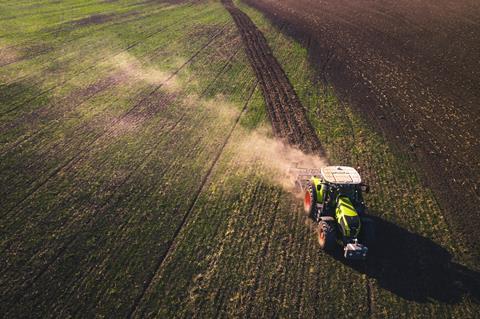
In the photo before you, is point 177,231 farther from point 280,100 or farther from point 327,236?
point 280,100

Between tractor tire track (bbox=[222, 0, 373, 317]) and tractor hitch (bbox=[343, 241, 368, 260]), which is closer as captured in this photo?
tractor hitch (bbox=[343, 241, 368, 260])

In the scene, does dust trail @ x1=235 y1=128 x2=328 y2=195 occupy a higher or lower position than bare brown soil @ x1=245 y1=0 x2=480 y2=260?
lower

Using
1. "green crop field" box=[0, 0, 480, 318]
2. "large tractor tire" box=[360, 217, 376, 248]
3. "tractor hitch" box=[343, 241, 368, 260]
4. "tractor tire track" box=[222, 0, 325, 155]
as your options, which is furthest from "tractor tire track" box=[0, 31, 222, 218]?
"large tractor tire" box=[360, 217, 376, 248]

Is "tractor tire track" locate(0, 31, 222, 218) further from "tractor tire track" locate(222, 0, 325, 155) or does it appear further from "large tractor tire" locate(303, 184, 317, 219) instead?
"large tractor tire" locate(303, 184, 317, 219)

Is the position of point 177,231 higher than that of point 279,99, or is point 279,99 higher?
point 279,99

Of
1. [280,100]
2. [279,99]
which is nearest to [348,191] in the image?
[280,100]

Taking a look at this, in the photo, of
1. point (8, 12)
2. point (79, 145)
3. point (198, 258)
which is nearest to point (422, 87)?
point (198, 258)
